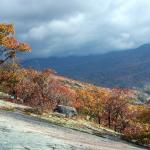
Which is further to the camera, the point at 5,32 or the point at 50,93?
the point at 50,93

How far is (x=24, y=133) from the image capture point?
26922 mm

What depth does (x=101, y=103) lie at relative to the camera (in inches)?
5413

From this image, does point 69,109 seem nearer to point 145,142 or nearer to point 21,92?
point 145,142

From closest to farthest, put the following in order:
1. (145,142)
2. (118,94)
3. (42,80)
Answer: (145,142), (118,94), (42,80)

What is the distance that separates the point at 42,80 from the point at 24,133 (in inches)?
3902

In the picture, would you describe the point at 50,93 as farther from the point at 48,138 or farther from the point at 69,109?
the point at 48,138

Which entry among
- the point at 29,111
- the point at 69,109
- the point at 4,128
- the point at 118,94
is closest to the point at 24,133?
the point at 4,128

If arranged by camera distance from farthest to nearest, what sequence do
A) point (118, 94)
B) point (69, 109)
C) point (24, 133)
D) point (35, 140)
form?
point (118, 94)
point (69, 109)
point (24, 133)
point (35, 140)

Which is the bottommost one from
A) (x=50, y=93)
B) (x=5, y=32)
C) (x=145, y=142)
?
(x=145, y=142)

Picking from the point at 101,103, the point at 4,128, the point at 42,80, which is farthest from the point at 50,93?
the point at 4,128

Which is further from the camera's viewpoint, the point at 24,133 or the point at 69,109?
the point at 69,109

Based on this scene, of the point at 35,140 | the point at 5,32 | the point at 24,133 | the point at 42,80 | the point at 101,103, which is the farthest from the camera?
the point at 101,103

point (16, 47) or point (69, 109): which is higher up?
point (16, 47)

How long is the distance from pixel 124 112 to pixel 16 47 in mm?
43112
